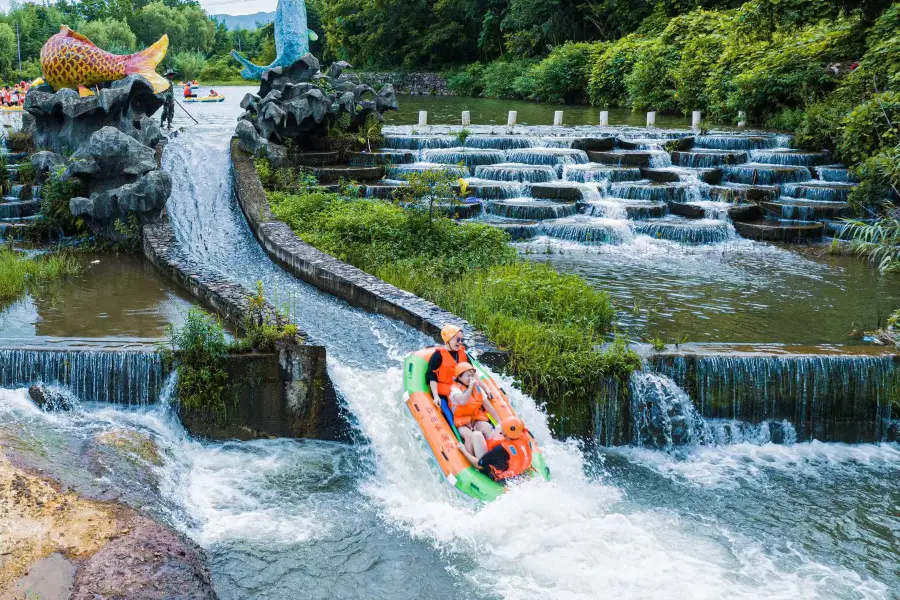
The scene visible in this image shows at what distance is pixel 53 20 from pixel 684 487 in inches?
2506

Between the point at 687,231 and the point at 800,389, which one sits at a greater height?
the point at 687,231

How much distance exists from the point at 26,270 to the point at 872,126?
15.4 metres

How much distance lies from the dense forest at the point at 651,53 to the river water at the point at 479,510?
946 centimetres

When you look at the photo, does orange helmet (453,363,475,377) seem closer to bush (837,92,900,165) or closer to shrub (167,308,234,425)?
shrub (167,308,234,425)

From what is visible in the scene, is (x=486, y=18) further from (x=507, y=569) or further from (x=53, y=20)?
(x=507, y=569)

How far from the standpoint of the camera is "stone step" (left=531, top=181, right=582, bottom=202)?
1722cm

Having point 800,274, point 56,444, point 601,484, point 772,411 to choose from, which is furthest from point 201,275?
point 800,274

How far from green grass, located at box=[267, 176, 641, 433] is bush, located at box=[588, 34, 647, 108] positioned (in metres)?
19.9

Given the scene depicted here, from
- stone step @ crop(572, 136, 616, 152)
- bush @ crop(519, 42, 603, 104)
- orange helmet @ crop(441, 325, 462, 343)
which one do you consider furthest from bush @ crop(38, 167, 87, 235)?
bush @ crop(519, 42, 603, 104)

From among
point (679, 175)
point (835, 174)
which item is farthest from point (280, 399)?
Answer: point (835, 174)

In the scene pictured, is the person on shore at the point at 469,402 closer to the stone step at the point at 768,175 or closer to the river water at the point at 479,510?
the river water at the point at 479,510

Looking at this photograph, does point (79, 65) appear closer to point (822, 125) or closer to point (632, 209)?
point (632, 209)

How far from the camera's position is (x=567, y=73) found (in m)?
35.9

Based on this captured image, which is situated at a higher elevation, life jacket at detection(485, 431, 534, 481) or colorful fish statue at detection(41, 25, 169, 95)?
colorful fish statue at detection(41, 25, 169, 95)
